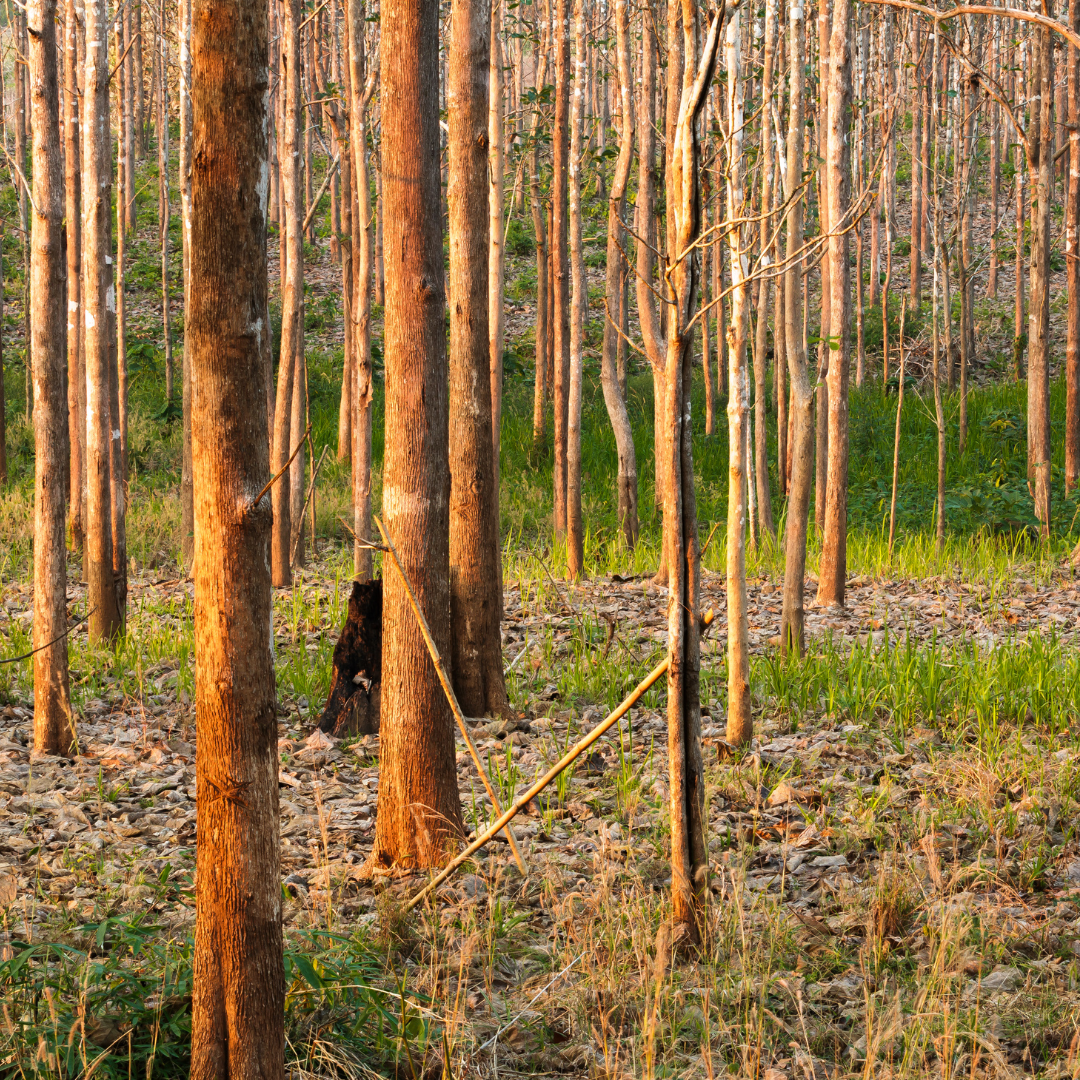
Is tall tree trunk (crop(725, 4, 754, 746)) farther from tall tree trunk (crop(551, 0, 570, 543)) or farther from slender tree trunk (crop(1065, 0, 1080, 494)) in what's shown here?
slender tree trunk (crop(1065, 0, 1080, 494))

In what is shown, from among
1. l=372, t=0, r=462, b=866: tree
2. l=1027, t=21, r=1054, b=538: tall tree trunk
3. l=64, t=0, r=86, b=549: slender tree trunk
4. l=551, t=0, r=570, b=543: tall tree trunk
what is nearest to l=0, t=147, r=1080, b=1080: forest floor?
l=372, t=0, r=462, b=866: tree

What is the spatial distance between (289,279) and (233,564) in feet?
22.1

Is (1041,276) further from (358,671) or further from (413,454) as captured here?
(413,454)

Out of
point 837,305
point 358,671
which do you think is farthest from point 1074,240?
point 358,671

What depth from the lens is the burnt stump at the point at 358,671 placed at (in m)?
5.34

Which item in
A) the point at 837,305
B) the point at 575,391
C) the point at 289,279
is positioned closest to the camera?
the point at 837,305

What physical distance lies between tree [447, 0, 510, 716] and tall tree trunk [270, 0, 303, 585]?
3.41 metres

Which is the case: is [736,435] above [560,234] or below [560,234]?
below

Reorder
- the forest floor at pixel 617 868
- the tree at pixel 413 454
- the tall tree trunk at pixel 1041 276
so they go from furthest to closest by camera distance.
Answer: the tall tree trunk at pixel 1041 276
the tree at pixel 413 454
the forest floor at pixel 617 868

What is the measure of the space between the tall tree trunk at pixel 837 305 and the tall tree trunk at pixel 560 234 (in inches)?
97.4

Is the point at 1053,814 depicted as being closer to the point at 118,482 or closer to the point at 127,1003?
the point at 127,1003

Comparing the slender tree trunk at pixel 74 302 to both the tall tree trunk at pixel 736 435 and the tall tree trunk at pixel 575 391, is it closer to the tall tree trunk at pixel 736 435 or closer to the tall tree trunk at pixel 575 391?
the tall tree trunk at pixel 575 391

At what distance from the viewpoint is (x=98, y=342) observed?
661cm

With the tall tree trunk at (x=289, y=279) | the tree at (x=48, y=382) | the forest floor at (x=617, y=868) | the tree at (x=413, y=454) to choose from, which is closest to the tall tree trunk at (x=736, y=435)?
the forest floor at (x=617, y=868)
